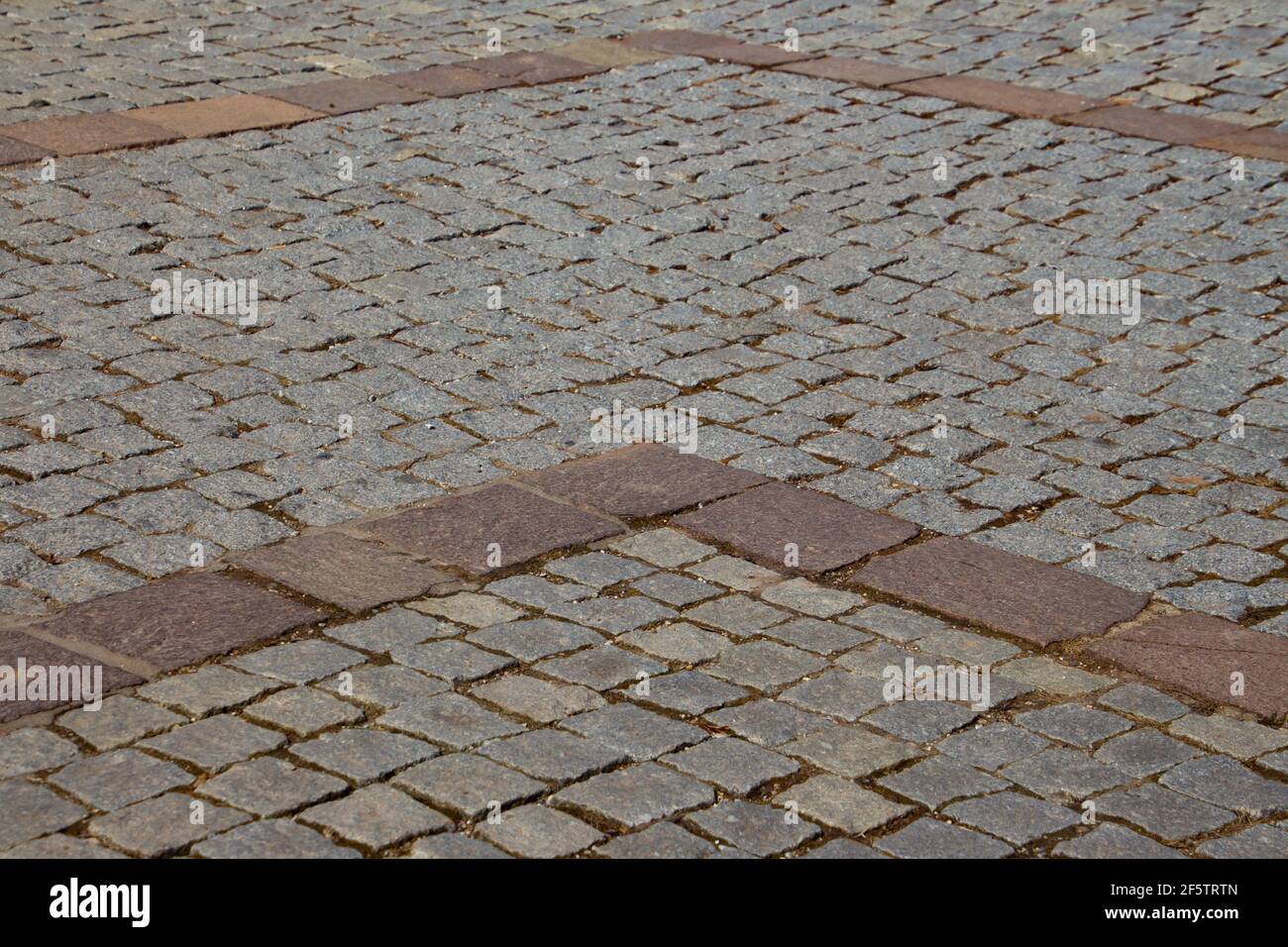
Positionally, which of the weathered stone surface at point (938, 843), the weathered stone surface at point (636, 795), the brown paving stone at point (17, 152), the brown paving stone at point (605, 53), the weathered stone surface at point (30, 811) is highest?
the brown paving stone at point (605, 53)

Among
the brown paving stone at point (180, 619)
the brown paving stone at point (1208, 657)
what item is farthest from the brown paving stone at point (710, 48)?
the brown paving stone at point (180, 619)

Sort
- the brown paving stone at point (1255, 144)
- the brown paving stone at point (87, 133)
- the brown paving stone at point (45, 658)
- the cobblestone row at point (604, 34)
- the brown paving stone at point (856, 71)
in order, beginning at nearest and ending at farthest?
the brown paving stone at point (45, 658) → the brown paving stone at point (87, 133) → the brown paving stone at point (1255, 144) → the cobblestone row at point (604, 34) → the brown paving stone at point (856, 71)

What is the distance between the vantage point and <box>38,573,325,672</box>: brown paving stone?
4188mm

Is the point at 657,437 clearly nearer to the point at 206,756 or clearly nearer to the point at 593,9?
the point at 206,756

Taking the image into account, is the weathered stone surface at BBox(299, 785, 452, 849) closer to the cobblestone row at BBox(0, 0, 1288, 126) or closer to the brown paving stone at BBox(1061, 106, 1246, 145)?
the cobblestone row at BBox(0, 0, 1288, 126)

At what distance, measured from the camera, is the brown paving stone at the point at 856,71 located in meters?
9.46

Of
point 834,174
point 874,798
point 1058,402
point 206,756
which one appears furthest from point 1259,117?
point 206,756

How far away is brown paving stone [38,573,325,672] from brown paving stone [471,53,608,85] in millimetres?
5469

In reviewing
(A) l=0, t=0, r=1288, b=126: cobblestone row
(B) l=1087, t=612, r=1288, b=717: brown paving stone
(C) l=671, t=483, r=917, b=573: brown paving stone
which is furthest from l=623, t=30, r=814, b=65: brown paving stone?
(B) l=1087, t=612, r=1288, b=717: brown paving stone

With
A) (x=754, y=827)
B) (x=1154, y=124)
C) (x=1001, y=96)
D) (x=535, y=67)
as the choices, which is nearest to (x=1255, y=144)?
(x=1154, y=124)

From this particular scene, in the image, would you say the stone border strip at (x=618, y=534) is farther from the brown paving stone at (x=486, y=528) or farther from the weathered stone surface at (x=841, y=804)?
the weathered stone surface at (x=841, y=804)

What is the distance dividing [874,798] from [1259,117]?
6379mm

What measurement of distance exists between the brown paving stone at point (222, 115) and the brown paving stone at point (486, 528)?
3.91 meters
